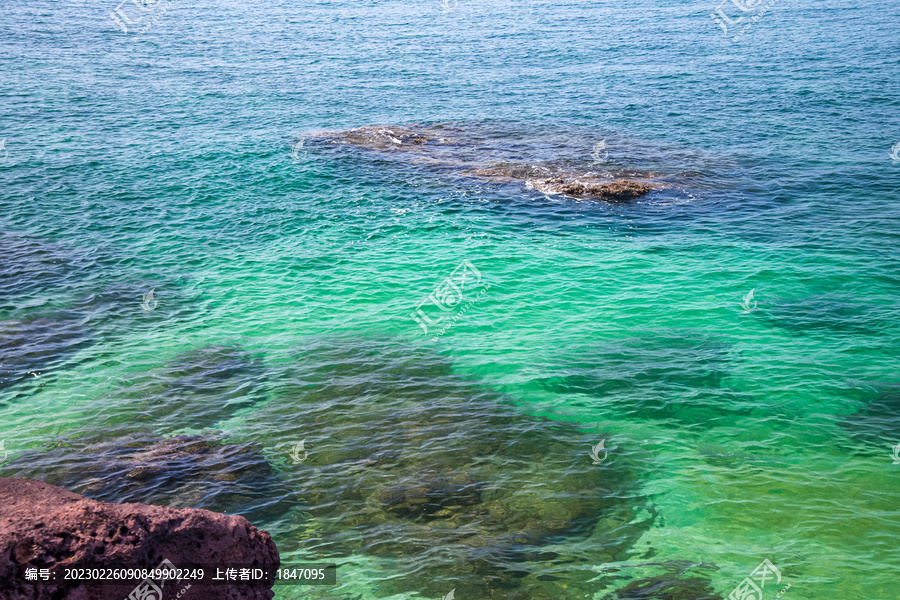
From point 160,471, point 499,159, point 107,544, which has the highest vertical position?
point 499,159

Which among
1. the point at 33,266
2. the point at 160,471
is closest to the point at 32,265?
the point at 33,266

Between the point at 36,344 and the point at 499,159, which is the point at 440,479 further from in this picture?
the point at 499,159

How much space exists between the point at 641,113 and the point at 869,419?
28680 mm

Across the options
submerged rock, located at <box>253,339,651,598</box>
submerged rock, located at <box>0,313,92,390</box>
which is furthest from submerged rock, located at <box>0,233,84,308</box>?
submerged rock, located at <box>253,339,651,598</box>

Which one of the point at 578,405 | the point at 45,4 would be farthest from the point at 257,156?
the point at 45,4

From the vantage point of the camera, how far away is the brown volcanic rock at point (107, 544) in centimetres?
Result: 625

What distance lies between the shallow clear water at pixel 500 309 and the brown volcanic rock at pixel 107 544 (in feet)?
13.3

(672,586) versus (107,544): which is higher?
(107,544)

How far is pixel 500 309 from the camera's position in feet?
69.8

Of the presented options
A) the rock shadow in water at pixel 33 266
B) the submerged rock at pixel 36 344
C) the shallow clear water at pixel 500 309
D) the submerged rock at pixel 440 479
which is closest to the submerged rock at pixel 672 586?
the shallow clear water at pixel 500 309

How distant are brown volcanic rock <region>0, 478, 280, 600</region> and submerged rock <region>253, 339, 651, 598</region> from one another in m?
4.24

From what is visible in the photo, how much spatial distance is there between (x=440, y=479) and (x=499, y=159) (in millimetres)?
22711

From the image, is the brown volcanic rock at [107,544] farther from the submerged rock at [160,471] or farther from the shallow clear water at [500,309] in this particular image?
the submerged rock at [160,471]

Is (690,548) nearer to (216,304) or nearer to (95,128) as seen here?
(216,304)
